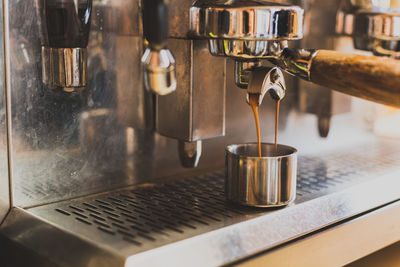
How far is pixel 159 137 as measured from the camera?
2.75 feet

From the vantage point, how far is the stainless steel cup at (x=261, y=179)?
0.66 m

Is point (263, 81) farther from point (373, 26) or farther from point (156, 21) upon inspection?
point (373, 26)

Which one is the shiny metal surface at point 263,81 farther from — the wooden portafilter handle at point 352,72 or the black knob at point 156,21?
the black knob at point 156,21

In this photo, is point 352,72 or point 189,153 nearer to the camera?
point 352,72

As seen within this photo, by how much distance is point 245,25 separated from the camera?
62 centimetres

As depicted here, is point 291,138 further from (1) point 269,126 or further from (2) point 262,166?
(2) point 262,166

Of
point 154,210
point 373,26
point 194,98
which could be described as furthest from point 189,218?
point 373,26

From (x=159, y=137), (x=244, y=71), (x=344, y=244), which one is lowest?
(x=344, y=244)

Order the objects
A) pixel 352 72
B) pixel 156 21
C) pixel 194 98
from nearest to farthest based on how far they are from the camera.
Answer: pixel 156 21, pixel 352 72, pixel 194 98

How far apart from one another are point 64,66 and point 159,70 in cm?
18

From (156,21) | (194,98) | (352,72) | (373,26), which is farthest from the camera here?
(373,26)

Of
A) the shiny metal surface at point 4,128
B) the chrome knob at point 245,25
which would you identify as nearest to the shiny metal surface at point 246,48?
the chrome knob at point 245,25

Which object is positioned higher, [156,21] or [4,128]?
[156,21]

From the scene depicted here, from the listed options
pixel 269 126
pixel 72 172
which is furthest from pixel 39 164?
pixel 269 126
